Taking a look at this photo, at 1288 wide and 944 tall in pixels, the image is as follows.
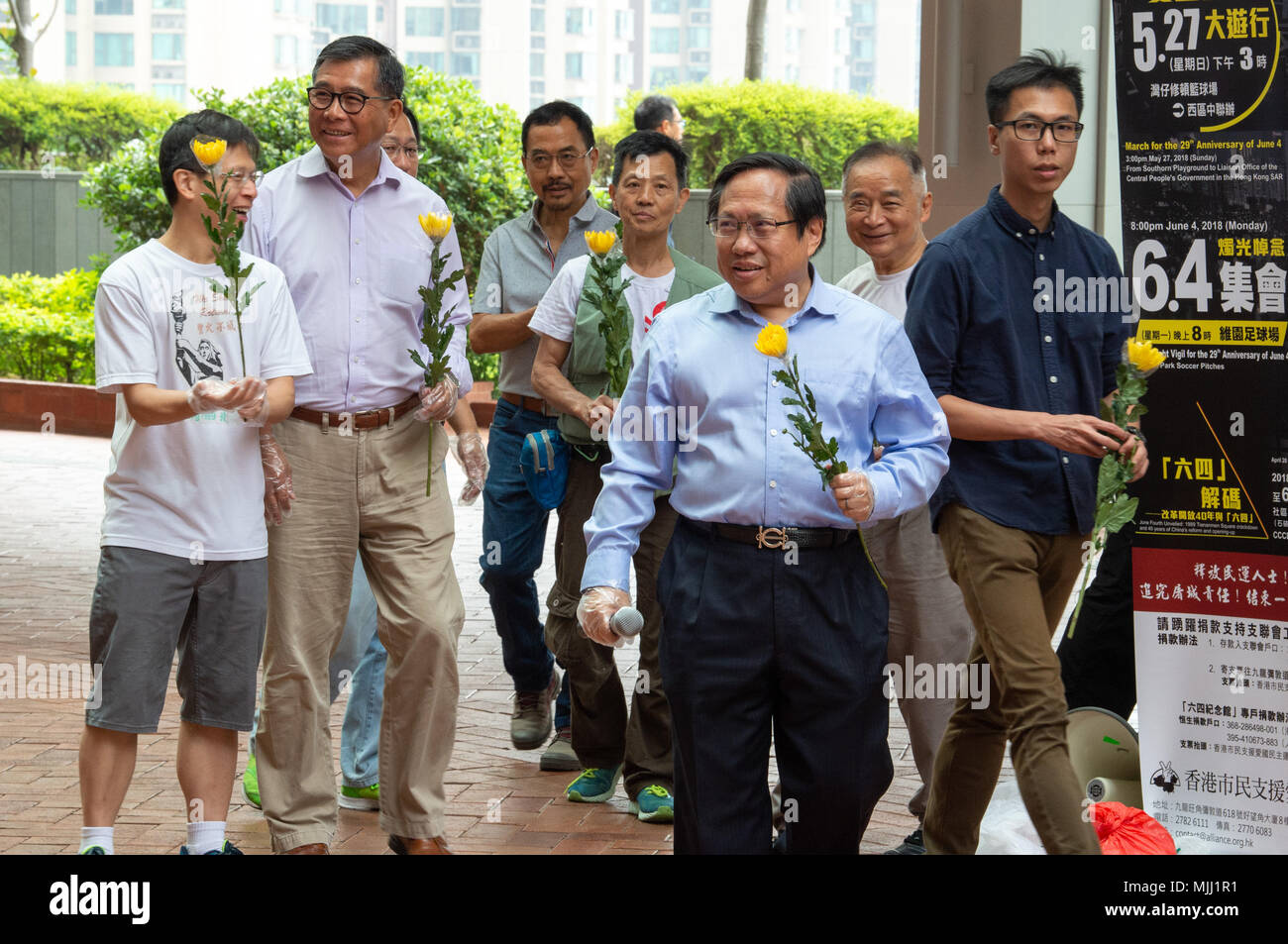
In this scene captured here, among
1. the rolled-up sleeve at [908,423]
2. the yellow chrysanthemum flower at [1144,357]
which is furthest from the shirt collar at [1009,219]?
the rolled-up sleeve at [908,423]

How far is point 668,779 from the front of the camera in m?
5.38

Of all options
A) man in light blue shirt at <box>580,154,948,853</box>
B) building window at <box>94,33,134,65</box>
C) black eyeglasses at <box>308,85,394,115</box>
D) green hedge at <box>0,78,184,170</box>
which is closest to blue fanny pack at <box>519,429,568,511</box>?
black eyeglasses at <box>308,85,394,115</box>

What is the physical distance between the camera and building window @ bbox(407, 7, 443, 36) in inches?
2662

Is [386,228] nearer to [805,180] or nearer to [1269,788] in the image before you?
[805,180]

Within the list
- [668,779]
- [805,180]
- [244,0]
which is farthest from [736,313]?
[244,0]

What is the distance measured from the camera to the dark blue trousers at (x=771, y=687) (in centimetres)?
354

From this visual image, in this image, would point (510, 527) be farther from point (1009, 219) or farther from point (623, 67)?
point (623, 67)

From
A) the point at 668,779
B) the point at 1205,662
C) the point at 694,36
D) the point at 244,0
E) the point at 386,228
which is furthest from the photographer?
the point at 694,36

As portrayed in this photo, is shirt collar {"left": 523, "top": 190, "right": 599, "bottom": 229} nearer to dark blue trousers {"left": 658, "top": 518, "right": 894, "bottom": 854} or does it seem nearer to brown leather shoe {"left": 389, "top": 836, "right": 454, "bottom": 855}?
brown leather shoe {"left": 389, "top": 836, "right": 454, "bottom": 855}

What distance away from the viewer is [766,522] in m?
3.56

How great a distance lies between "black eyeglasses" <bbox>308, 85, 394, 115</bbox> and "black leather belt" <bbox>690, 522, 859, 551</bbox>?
1.79 metres

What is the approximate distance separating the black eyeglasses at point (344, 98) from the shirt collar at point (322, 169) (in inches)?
5.4

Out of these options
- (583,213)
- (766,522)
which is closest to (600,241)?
(583,213)
